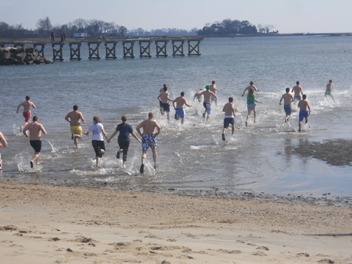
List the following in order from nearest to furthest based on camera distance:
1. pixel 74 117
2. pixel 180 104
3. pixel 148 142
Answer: pixel 148 142
pixel 74 117
pixel 180 104

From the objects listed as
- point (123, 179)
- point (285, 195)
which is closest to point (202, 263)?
point (285, 195)

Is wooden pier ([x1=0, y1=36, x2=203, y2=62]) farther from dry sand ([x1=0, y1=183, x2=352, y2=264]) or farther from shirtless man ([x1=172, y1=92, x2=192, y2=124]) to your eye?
dry sand ([x1=0, y1=183, x2=352, y2=264])

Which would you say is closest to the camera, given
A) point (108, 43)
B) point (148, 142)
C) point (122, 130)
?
point (148, 142)

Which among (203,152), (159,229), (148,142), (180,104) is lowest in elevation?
(203,152)

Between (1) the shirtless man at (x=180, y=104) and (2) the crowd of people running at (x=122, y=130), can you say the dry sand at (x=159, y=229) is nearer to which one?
(2) the crowd of people running at (x=122, y=130)

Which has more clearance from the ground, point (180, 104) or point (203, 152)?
point (180, 104)

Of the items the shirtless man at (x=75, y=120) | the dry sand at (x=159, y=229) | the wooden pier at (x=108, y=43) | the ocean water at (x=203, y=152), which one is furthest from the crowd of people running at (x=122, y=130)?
the wooden pier at (x=108, y=43)

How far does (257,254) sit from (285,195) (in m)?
5.23

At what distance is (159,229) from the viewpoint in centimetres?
1038

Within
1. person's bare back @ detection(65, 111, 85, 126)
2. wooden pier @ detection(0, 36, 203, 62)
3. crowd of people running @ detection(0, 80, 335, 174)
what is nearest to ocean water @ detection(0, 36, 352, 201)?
crowd of people running @ detection(0, 80, 335, 174)

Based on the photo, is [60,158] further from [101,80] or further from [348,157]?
[101,80]

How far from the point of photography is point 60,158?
60.2ft

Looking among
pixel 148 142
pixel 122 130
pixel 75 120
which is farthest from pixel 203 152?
pixel 75 120

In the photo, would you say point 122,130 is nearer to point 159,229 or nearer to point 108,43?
point 159,229
